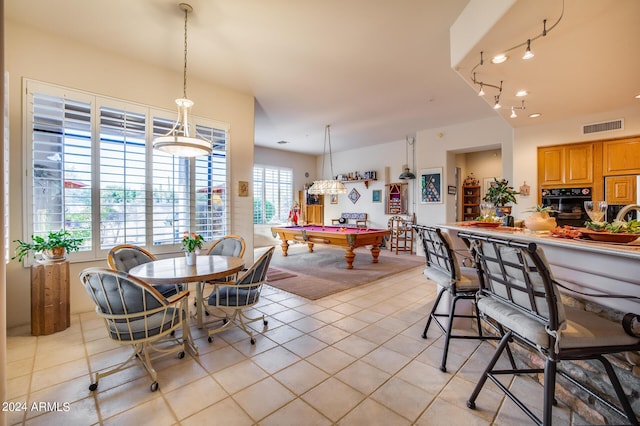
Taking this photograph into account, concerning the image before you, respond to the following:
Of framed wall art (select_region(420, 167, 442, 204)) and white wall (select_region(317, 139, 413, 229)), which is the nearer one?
framed wall art (select_region(420, 167, 442, 204))

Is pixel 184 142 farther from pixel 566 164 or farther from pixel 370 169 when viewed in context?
pixel 370 169

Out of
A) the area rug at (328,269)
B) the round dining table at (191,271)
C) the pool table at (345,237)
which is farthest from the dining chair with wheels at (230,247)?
the pool table at (345,237)

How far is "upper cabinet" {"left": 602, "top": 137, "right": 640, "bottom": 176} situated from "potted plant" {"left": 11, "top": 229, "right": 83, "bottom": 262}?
730 centimetres

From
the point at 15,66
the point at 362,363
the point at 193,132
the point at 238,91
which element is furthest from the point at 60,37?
the point at 362,363

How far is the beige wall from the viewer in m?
2.97

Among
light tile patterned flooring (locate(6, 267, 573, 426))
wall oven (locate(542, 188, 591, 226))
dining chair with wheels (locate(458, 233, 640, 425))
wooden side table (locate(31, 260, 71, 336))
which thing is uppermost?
wall oven (locate(542, 188, 591, 226))

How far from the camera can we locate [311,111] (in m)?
5.72

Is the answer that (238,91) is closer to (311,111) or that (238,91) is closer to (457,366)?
(311,111)

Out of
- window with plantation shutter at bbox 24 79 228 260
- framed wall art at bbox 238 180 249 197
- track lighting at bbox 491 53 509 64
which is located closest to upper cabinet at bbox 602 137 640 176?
track lighting at bbox 491 53 509 64

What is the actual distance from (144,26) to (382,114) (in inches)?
170

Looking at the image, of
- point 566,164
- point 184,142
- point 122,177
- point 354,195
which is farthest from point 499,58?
point 354,195

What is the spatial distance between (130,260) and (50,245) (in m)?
0.76

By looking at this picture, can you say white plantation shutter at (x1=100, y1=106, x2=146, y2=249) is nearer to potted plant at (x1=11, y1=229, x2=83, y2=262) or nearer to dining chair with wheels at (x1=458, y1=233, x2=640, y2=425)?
potted plant at (x1=11, y1=229, x2=83, y2=262)

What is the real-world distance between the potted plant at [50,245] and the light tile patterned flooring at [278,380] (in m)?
0.81
